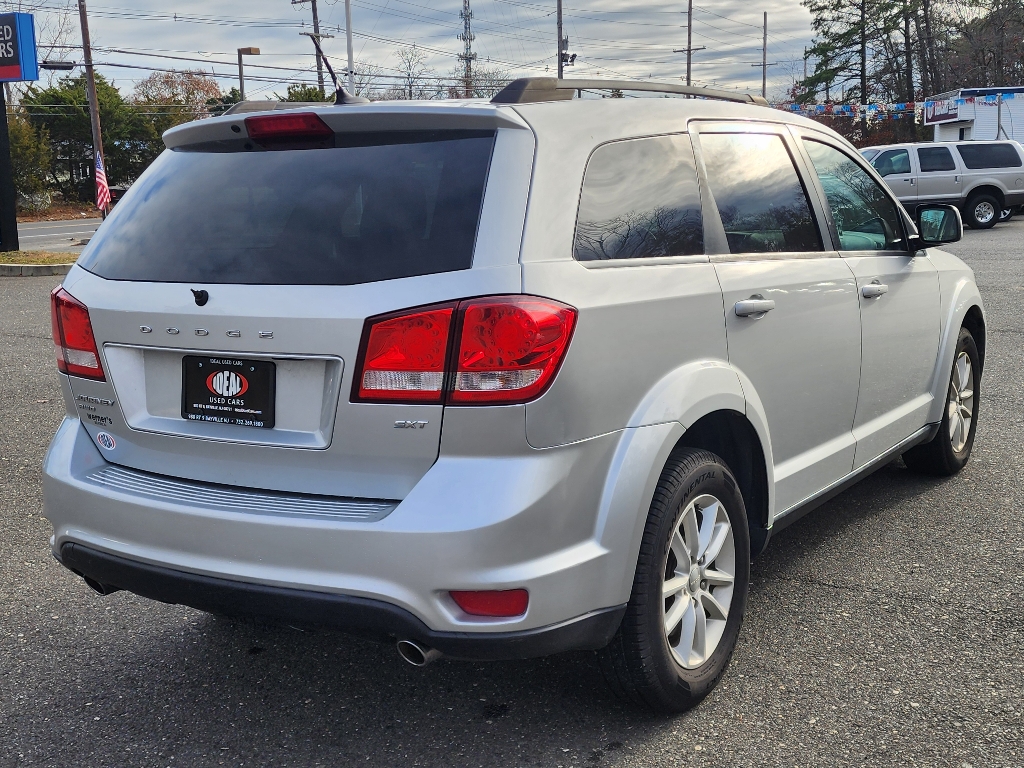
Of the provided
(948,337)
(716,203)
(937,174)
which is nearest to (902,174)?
(937,174)

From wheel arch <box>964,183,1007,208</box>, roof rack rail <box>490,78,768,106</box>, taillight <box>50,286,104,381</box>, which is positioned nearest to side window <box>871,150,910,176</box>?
wheel arch <box>964,183,1007,208</box>

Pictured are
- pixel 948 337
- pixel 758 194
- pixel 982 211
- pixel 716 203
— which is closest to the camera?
pixel 716 203

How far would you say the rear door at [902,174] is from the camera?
2436cm

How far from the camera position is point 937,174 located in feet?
80.0

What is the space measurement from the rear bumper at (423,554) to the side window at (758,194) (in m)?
1.13

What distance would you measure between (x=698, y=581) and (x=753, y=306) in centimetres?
86

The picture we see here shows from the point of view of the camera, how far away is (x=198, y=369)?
265 cm

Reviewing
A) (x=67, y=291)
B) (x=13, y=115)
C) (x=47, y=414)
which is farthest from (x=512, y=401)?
(x=13, y=115)

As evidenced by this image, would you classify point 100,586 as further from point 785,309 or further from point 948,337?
point 948,337

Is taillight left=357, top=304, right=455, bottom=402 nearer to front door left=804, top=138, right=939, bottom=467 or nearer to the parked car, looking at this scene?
front door left=804, top=138, right=939, bottom=467

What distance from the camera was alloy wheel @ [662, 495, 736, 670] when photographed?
2.88m

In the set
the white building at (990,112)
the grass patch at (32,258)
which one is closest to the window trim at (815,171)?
the grass patch at (32,258)

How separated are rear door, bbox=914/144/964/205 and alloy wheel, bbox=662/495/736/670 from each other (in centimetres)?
2362

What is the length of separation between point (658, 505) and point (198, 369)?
4.12 ft
